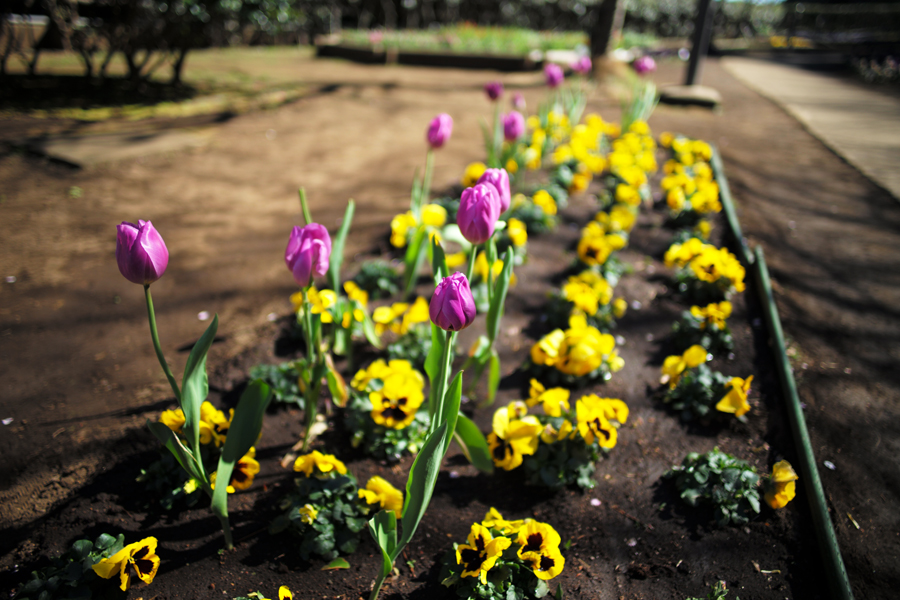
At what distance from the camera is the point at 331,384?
1914mm

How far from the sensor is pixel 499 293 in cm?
174

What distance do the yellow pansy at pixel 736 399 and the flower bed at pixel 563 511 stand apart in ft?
0.51

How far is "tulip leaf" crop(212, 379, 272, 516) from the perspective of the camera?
138 centimetres

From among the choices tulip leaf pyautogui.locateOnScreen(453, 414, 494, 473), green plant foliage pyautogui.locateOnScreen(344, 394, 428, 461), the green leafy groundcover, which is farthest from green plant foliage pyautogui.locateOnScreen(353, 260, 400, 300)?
the green leafy groundcover

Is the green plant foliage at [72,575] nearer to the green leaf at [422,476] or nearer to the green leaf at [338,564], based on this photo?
the green leaf at [338,564]

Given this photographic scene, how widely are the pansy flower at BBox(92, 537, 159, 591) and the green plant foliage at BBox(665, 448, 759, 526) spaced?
5.01 ft

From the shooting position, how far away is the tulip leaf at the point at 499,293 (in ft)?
5.61

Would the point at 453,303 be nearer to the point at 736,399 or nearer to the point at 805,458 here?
the point at 736,399

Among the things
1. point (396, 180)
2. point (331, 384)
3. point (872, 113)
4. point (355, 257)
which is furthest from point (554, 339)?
point (872, 113)

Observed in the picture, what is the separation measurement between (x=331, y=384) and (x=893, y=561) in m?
1.83

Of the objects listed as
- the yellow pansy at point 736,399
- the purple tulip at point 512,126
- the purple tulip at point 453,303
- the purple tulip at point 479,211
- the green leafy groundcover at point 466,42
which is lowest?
the yellow pansy at point 736,399

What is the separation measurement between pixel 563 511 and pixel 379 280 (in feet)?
4.87

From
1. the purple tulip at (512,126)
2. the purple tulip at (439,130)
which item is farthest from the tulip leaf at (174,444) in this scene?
the purple tulip at (512,126)

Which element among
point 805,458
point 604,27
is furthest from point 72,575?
point 604,27
